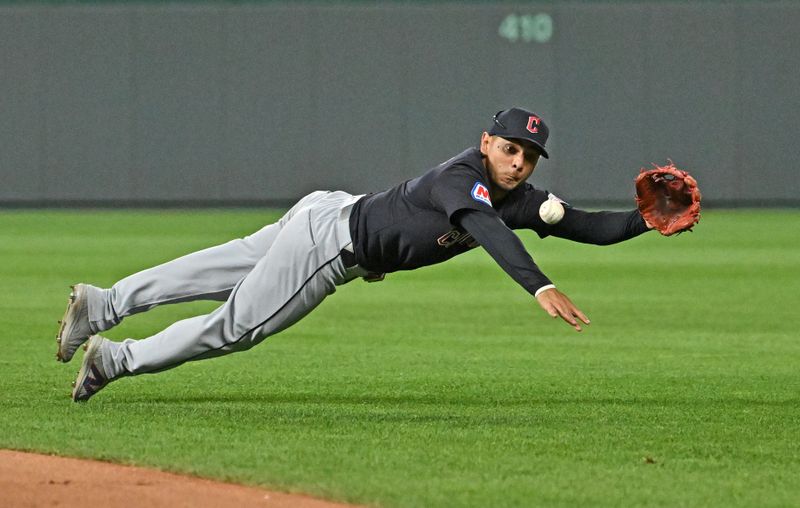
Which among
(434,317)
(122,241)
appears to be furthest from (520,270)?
(122,241)

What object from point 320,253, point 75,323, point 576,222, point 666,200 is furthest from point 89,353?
point 666,200

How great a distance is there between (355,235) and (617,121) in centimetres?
2226

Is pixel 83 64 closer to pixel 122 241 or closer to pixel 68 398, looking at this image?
pixel 122 241

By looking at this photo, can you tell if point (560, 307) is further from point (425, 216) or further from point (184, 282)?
point (184, 282)

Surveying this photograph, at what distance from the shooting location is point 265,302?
21.8 ft

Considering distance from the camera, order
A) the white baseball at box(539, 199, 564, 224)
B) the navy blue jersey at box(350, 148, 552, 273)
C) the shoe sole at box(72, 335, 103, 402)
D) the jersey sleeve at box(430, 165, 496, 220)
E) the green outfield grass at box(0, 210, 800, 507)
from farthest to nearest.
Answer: the shoe sole at box(72, 335, 103, 402)
the white baseball at box(539, 199, 564, 224)
the navy blue jersey at box(350, 148, 552, 273)
the jersey sleeve at box(430, 165, 496, 220)
the green outfield grass at box(0, 210, 800, 507)

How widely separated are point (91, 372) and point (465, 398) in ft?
6.51

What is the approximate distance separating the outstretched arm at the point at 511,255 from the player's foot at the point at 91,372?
5.75 ft

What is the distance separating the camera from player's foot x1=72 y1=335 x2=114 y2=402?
6.81 m

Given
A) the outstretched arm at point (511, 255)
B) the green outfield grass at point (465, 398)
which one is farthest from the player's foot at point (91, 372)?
the outstretched arm at point (511, 255)

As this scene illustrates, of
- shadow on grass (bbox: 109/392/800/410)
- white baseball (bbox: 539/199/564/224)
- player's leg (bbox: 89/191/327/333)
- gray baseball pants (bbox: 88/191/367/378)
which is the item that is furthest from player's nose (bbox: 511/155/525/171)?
shadow on grass (bbox: 109/392/800/410)

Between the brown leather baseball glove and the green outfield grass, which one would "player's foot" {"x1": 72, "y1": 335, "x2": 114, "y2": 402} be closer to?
the green outfield grass

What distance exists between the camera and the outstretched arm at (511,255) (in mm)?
5773

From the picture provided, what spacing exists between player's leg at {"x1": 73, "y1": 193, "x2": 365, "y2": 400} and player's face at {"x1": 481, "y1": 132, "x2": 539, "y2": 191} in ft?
2.24
